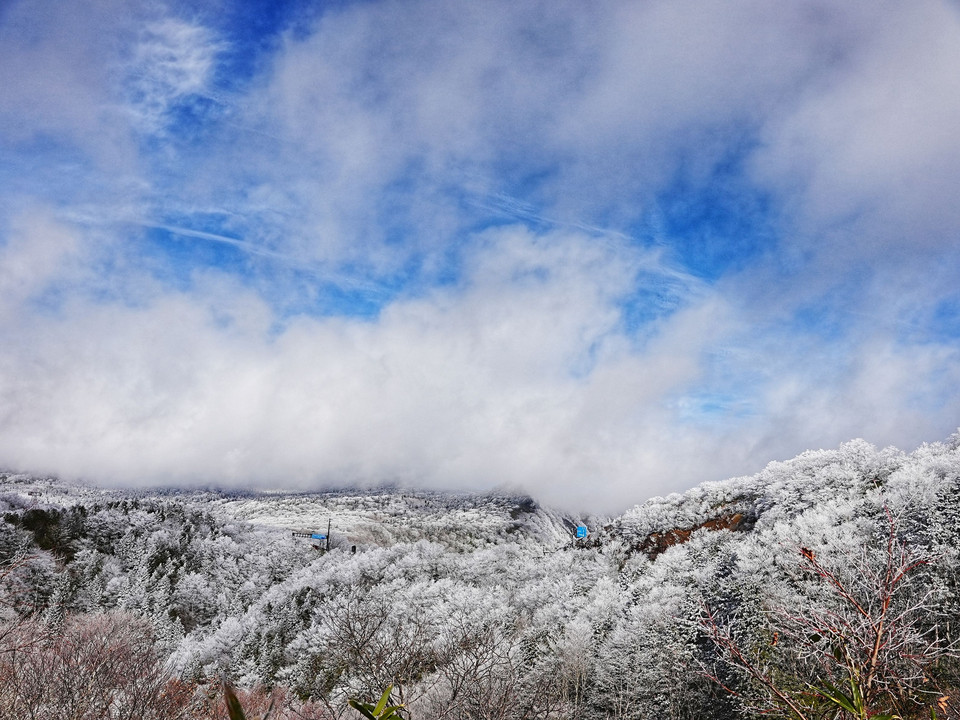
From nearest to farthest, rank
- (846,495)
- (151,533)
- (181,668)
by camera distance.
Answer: (846,495)
(181,668)
(151,533)

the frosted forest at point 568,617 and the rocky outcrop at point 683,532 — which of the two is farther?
the rocky outcrop at point 683,532

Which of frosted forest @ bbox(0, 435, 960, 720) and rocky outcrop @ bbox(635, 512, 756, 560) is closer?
frosted forest @ bbox(0, 435, 960, 720)

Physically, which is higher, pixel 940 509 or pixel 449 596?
pixel 940 509

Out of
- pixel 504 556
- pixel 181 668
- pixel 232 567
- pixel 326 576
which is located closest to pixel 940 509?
pixel 504 556

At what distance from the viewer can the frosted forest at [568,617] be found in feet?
17.3

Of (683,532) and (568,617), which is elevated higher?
(683,532)

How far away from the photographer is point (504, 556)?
84375 millimetres

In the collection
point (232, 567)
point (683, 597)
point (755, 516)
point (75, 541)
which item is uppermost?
point (755, 516)

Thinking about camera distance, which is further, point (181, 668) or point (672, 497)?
point (672, 497)

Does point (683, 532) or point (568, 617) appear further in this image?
point (683, 532)

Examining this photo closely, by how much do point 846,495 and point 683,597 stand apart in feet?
66.6

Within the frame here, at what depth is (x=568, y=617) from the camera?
50219 mm

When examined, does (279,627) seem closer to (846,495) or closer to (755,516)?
(755,516)

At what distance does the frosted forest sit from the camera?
5.26 m
